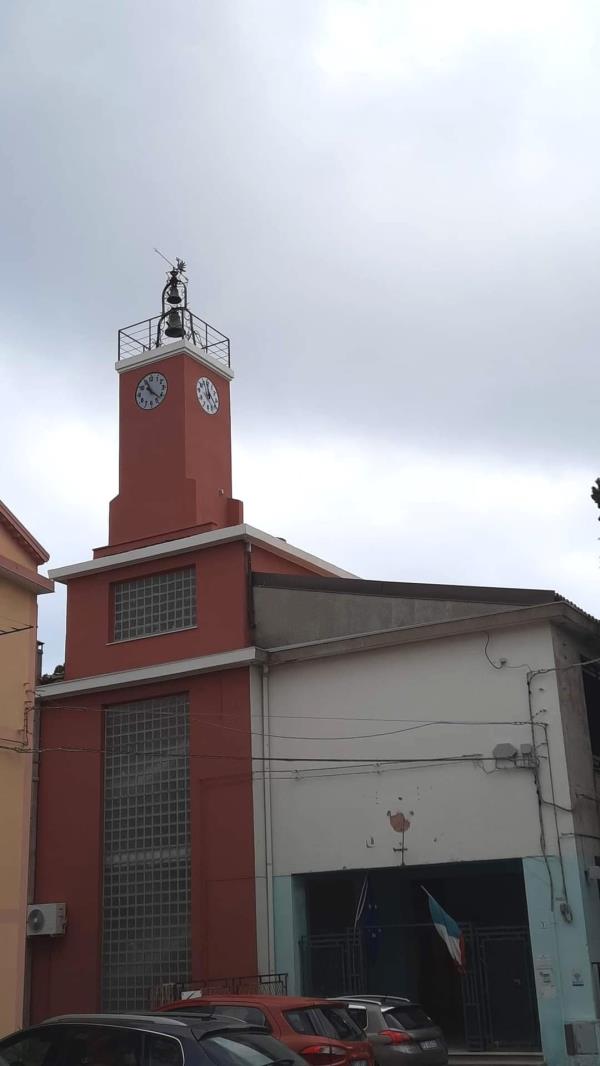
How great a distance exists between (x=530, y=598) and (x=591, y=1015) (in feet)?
23.0

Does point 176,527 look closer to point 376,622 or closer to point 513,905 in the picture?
point 376,622

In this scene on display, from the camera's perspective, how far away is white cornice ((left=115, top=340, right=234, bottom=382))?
2744 cm

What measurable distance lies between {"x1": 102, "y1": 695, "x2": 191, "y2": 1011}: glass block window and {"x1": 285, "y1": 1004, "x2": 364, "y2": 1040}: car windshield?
34.3ft

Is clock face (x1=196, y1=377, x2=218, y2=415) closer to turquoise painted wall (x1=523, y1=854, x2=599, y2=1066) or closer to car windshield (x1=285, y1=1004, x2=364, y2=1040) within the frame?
turquoise painted wall (x1=523, y1=854, x2=599, y2=1066)

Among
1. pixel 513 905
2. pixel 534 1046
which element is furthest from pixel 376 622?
pixel 534 1046

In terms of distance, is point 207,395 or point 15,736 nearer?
point 15,736

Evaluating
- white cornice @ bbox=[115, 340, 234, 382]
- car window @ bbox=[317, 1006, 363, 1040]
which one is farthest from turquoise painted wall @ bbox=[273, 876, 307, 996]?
white cornice @ bbox=[115, 340, 234, 382]

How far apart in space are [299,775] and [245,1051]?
1378cm

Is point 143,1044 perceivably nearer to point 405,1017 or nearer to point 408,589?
point 405,1017

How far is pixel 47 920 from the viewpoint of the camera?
2394 cm

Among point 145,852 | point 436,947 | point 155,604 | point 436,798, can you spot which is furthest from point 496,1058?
point 155,604

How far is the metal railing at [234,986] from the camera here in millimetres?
21297

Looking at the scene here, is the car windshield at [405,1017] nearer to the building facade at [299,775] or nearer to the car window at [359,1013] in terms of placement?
the car window at [359,1013]

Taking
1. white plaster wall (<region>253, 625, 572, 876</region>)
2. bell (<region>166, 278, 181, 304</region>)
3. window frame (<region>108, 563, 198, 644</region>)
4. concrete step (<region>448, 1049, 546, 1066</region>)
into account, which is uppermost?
bell (<region>166, 278, 181, 304</region>)
